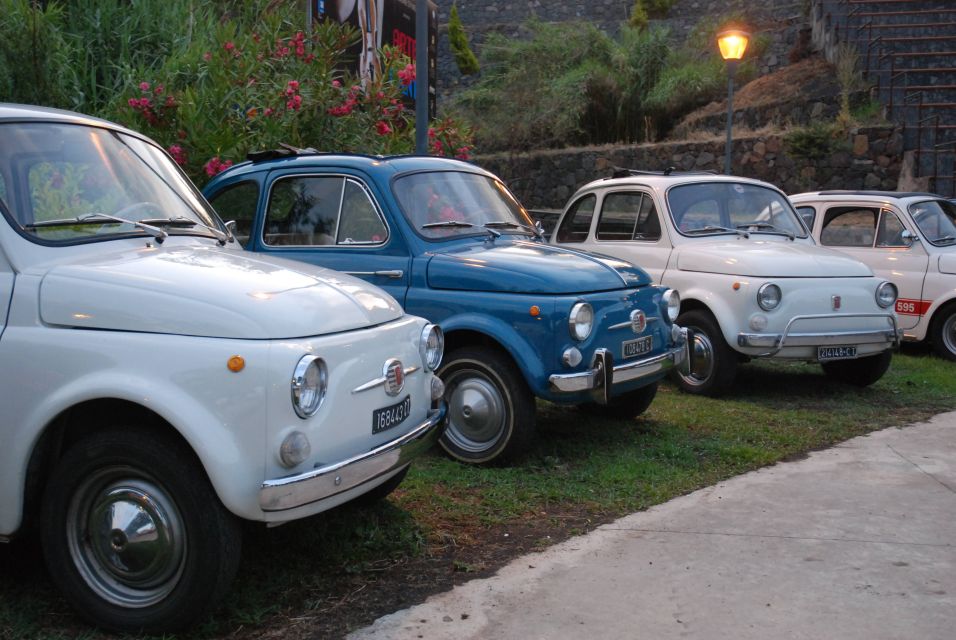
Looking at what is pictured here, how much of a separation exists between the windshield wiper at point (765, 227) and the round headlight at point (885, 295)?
0.92m

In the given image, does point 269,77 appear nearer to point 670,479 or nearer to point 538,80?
point 670,479

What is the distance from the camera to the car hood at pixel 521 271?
5699mm

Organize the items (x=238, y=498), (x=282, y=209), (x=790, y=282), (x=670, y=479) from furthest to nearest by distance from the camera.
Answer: (x=790, y=282) → (x=282, y=209) → (x=670, y=479) → (x=238, y=498)

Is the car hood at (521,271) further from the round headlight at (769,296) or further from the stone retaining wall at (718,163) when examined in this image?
the stone retaining wall at (718,163)

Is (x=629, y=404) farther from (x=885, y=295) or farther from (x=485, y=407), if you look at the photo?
(x=885, y=295)

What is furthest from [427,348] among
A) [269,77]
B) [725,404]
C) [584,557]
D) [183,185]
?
[269,77]

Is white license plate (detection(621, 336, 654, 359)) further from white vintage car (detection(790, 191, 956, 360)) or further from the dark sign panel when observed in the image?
the dark sign panel

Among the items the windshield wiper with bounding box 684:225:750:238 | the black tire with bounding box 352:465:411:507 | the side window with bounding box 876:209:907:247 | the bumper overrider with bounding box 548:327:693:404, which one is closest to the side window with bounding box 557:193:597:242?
the windshield wiper with bounding box 684:225:750:238

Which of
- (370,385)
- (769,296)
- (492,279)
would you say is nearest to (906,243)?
(769,296)

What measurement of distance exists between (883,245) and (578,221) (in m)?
3.48

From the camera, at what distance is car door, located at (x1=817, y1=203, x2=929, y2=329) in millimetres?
10000

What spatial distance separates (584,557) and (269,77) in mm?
6451

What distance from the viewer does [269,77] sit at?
9312 mm

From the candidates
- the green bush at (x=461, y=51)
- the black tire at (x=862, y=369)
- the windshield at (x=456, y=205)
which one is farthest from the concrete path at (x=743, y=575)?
the green bush at (x=461, y=51)
